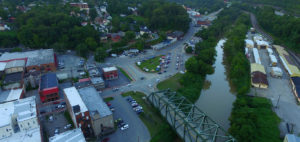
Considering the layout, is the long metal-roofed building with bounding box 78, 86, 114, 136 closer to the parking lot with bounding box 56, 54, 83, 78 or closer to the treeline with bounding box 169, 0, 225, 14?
the parking lot with bounding box 56, 54, 83, 78

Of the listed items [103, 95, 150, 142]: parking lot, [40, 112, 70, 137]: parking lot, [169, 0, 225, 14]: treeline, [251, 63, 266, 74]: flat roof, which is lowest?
[40, 112, 70, 137]: parking lot

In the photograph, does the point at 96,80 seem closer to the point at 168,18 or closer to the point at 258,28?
the point at 168,18

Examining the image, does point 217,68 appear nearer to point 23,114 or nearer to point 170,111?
point 170,111

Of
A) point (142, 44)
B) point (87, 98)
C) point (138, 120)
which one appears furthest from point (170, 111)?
point (142, 44)

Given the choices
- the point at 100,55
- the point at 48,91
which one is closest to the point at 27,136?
the point at 48,91

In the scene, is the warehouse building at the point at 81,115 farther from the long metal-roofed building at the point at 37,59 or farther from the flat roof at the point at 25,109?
the long metal-roofed building at the point at 37,59

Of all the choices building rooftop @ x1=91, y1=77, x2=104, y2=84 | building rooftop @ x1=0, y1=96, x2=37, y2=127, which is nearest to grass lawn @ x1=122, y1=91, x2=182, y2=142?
building rooftop @ x1=91, y1=77, x2=104, y2=84
